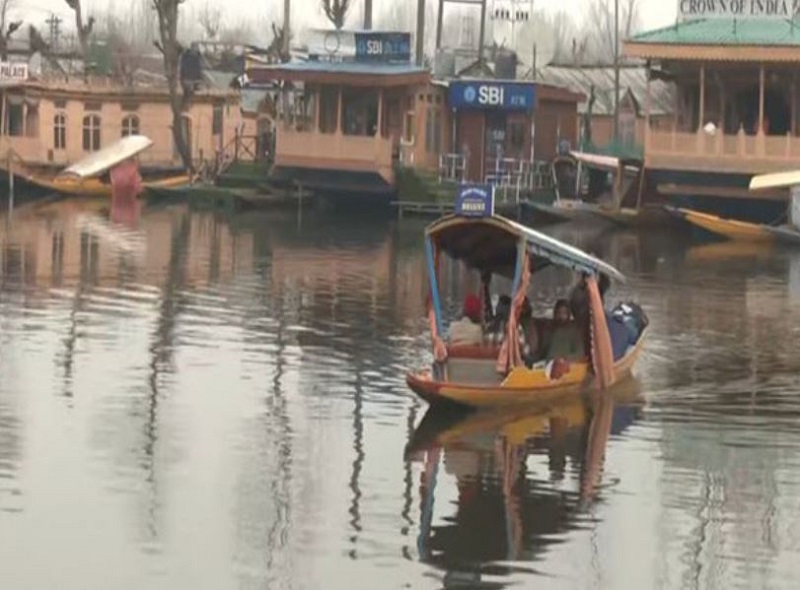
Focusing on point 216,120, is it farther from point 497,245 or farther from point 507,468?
point 507,468

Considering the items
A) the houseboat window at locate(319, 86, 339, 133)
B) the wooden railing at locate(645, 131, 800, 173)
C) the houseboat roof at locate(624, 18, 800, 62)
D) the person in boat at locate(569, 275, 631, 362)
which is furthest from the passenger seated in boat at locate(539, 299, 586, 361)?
the houseboat window at locate(319, 86, 339, 133)

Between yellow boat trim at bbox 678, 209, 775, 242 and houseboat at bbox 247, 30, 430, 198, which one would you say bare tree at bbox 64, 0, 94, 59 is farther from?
Result: yellow boat trim at bbox 678, 209, 775, 242

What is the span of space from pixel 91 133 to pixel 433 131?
11380mm

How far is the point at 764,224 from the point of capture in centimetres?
4656

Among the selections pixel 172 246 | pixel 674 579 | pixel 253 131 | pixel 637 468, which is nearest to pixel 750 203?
pixel 172 246

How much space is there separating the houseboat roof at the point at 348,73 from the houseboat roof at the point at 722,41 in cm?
606

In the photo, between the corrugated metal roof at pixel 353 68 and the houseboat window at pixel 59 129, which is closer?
the corrugated metal roof at pixel 353 68

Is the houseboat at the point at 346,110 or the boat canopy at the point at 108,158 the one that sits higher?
the houseboat at the point at 346,110

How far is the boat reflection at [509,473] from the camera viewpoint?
1492cm

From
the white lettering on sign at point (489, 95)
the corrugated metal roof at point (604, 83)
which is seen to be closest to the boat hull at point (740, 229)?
the white lettering on sign at point (489, 95)

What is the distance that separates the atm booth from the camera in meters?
53.3

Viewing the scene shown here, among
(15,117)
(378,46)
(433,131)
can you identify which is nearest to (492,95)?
(433,131)

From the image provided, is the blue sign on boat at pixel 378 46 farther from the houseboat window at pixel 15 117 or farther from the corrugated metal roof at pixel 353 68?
the houseboat window at pixel 15 117

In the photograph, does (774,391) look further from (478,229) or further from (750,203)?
(750,203)
